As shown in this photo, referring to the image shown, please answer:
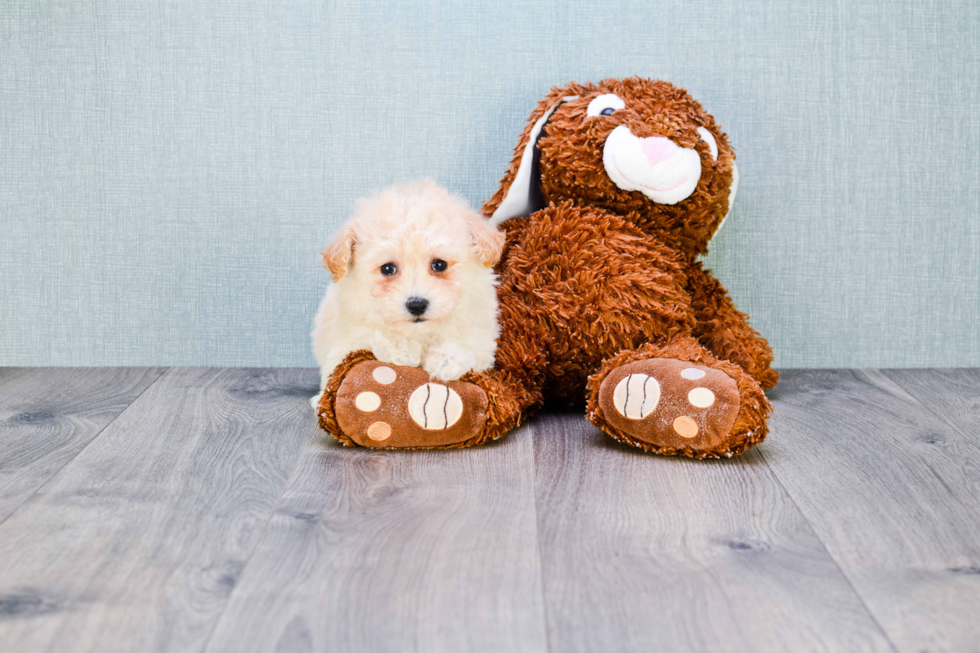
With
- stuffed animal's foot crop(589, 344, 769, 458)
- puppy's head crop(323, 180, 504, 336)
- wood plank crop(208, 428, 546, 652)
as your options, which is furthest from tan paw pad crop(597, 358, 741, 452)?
puppy's head crop(323, 180, 504, 336)

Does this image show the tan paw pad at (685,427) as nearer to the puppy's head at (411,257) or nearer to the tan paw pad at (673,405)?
the tan paw pad at (673,405)

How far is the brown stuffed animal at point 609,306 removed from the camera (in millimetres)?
1116

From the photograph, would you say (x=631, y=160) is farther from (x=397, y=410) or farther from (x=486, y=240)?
(x=397, y=410)

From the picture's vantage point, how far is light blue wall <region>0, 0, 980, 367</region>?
5.04ft

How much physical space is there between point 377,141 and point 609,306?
0.58 m

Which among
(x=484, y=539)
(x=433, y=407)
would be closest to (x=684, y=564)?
(x=484, y=539)

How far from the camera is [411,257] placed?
1.12m

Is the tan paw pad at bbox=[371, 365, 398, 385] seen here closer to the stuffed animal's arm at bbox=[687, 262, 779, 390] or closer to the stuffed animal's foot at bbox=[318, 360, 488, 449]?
the stuffed animal's foot at bbox=[318, 360, 488, 449]

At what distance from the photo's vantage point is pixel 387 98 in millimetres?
1553

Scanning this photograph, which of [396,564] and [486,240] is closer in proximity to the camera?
[396,564]

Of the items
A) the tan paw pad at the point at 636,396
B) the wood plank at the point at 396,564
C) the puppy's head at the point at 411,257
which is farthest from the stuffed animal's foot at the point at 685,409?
the puppy's head at the point at 411,257

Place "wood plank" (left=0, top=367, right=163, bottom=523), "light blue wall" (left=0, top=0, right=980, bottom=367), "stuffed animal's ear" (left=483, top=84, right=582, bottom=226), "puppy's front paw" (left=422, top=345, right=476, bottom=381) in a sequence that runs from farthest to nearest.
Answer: "light blue wall" (left=0, top=0, right=980, bottom=367) < "stuffed animal's ear" (left=483, top=84, right=582, bottom=226) < "puppy's front paw" (left=422, top=345, right=476, bottom=381) < "wood plank" (left=0, top=367, right=163, bottom=523)

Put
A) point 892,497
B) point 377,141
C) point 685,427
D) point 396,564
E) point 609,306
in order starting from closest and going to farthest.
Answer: point 396,564
point 892,497
point 685,427
point 609,306
point 377,141

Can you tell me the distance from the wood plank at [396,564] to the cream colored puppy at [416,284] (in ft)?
0.53
